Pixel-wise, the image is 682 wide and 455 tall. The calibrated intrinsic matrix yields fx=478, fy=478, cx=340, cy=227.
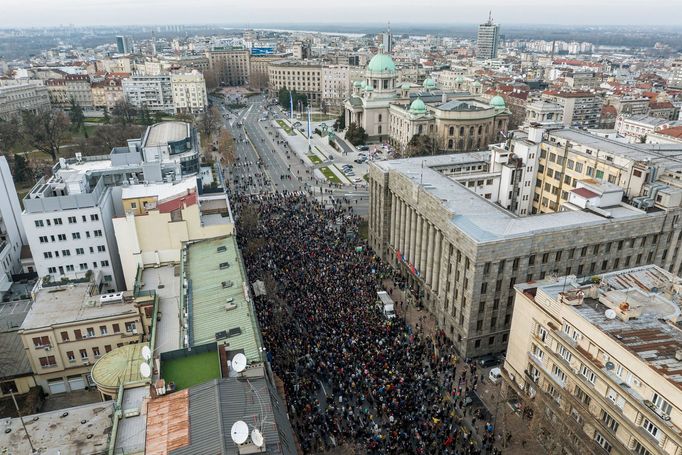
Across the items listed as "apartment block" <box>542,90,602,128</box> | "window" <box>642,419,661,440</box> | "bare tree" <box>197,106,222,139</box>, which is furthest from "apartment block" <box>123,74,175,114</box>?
"window" <box>642,419,661,440</box>

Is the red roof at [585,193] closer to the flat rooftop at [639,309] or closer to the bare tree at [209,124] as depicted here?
the flat rooftop at [639,309]

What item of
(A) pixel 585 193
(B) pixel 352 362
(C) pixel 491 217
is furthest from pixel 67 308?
(A) pixel 585 193

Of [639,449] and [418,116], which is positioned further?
[418,116]

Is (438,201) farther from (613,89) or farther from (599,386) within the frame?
(613,89)

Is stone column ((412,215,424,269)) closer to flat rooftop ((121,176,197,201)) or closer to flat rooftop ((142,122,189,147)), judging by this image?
flat rooftop ((121,176,197,201))

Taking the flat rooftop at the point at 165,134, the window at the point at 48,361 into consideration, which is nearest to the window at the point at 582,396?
the window at the point at 48,361

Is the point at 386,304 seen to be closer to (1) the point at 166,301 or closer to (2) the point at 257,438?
(1) the point at 166,301
